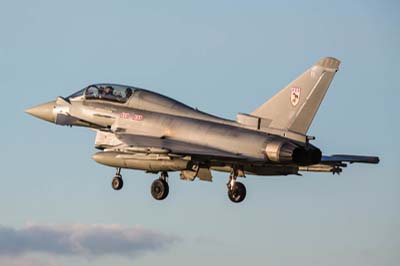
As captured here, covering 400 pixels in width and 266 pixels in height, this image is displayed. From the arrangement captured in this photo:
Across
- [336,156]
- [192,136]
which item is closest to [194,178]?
[192,136]

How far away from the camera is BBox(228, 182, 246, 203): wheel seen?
6538 cm

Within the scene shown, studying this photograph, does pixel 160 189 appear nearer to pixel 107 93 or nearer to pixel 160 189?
pixel 160 189

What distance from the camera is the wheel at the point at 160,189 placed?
2594 inches

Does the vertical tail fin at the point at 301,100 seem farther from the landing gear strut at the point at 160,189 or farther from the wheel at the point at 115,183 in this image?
the wheel at the point at 115,183

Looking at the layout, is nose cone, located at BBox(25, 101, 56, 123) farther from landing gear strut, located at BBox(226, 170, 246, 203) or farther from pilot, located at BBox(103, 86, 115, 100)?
landing gear strut, located at BBox(226, 170, 246, 203)

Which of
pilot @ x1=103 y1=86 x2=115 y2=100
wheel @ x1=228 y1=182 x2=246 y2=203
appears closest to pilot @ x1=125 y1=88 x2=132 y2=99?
pilot @ x1=103 y1=86 x2=115 y2=100

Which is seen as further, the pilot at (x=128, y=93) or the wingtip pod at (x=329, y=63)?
the pilot at (x=128, y=93)

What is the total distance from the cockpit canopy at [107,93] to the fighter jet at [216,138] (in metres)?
0.09

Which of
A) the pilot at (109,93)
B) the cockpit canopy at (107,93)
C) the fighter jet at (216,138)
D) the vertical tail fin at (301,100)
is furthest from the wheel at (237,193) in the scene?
the pilot at (109,93)

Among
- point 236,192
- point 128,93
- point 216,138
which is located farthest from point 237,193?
point 128,93

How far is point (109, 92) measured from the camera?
6900cm

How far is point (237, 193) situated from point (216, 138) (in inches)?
90.8

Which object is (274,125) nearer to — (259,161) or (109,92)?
(259,161)

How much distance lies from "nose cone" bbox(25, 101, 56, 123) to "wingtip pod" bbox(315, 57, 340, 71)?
36.8 ft
